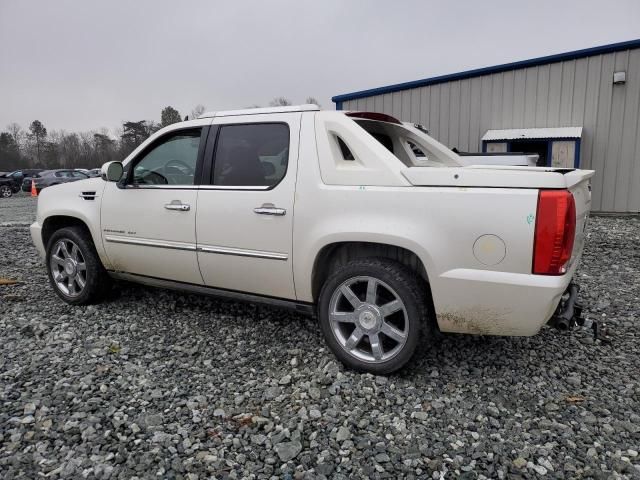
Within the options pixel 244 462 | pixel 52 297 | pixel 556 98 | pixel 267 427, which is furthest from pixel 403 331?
pixel 556 98

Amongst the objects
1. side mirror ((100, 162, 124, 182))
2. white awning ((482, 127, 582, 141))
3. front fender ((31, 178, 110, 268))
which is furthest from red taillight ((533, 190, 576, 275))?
white awning ((482, 127, 582, 141))

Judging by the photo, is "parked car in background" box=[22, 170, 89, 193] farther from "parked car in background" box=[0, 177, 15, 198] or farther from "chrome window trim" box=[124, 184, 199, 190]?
"chrome window trim" box=[124, 184, 199, 190]

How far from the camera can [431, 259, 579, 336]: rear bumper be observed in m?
2.62

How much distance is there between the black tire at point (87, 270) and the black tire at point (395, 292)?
246 cm

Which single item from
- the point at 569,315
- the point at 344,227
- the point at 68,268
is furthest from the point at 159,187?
the point at 569,315

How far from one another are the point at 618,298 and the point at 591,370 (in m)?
1.96

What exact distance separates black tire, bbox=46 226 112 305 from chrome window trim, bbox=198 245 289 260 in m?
1.42

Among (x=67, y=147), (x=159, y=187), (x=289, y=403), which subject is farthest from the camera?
(x=67, y=147)

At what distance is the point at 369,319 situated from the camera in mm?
3113

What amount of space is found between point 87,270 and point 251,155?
211 centimetres

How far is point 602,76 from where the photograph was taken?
1155 cm

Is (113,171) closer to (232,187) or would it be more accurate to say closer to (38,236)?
(232,187)

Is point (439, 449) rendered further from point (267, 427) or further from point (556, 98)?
point (556, 98)

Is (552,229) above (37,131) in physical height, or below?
below
